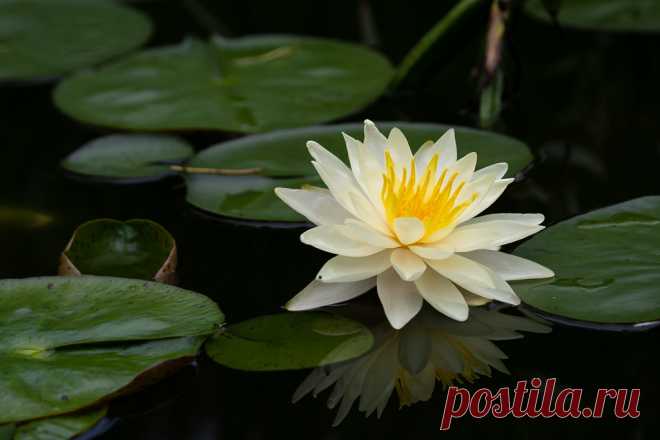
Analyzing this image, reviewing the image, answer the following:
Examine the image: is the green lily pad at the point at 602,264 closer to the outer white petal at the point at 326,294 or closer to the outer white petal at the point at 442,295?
the outer white petal at the point at 442,295

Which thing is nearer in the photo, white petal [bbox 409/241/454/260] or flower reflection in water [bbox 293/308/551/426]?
flower reflection in water [bbox 293/308/551/426]

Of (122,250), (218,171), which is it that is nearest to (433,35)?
(218,171)

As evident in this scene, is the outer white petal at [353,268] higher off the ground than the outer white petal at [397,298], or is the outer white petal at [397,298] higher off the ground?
the outer white petal at [353,268]

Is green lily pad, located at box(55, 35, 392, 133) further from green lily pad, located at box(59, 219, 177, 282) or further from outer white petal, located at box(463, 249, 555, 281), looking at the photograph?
outer white petal, located at box(463, 249, 555, 281)

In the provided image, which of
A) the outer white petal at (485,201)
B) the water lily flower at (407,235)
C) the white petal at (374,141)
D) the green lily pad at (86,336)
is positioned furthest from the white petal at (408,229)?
the green lily pad at (86,336)

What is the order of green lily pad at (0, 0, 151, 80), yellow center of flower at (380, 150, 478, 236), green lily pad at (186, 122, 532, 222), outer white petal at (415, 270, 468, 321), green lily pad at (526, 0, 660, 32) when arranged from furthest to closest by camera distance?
green lily pad at (526, 0, 660, 32)
green lily pad at (0, 0, 151, 80)
green lily pad at (186, 122, 532, 222)
yellow center of flower at (380, 150, 478, 236)
outer white petal at (415, 270, 468, 321)

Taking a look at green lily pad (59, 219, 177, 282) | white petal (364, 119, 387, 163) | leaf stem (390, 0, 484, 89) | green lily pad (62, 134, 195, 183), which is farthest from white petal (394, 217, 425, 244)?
A: leaf stem (390, 0, 484, 89)

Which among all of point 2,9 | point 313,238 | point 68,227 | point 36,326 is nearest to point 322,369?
point 313,238

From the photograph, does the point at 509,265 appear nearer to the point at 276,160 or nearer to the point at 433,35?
the point at 276,160
